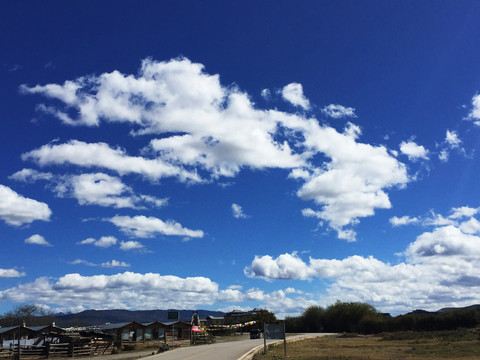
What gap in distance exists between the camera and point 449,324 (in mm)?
88500

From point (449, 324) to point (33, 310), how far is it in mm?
100668

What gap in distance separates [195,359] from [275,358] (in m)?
5.28

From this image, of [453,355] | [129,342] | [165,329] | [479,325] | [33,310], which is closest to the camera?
[453,355]

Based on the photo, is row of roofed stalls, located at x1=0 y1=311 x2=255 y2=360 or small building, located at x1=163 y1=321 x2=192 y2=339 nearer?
row of roofed stalls, located at x1=0 y1=311 x2=255 y2=360

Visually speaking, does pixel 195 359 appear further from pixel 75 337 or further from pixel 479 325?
pixel 479 325

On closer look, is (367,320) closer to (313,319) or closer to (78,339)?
(313,319)

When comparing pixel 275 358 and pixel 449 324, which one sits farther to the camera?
pixel 449 324

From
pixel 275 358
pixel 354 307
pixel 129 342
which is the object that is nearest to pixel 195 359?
pixel 275 358

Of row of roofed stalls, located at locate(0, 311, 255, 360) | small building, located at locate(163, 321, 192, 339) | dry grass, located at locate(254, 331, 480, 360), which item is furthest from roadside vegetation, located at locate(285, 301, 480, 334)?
row of roofed stalls, located at locate(0, 311, 255, 360)

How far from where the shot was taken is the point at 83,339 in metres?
46.1

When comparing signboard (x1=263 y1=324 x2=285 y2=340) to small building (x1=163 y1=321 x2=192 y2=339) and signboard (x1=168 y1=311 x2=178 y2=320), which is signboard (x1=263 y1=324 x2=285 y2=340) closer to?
signboard (x1=168 y1=311 x2=178 y2=320)

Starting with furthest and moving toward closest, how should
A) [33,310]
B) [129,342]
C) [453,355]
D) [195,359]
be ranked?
[33,310] < [129,342] < [453,355] < [195,359]

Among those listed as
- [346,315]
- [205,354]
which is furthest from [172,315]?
[346,315]

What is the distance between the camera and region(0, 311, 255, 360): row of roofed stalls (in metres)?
41.6
